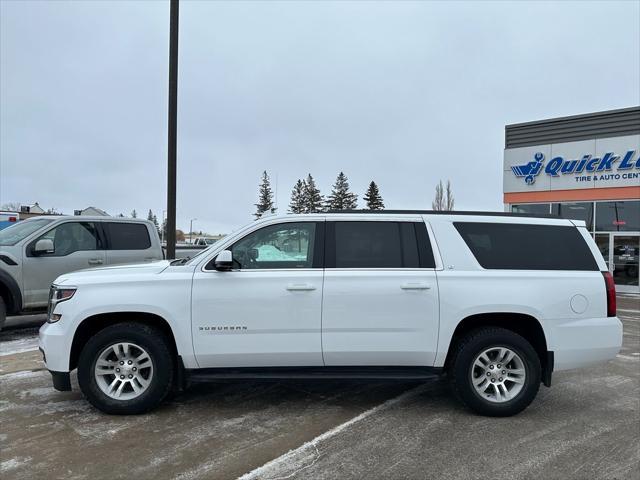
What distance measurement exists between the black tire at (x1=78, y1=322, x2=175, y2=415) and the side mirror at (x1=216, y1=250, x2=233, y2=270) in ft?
2.89

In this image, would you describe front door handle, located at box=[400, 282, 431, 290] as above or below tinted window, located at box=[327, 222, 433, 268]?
below

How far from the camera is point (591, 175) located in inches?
649

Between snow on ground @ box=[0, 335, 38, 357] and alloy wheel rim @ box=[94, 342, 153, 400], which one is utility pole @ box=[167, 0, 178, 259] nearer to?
snow on ground @ box=[0, 335, 38, 357]

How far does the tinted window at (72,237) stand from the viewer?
321 inches

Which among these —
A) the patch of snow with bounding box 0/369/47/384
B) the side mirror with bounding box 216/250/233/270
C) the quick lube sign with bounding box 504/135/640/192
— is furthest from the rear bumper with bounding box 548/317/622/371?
the quick lube sign with bounding box 504/135/640/192

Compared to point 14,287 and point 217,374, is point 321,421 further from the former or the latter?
point 14,287

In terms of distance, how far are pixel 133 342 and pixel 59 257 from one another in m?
4.60

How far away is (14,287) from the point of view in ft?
24.5

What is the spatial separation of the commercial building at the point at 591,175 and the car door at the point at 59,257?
1404 centimetres

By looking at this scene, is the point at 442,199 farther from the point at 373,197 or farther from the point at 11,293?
the point at 11,293

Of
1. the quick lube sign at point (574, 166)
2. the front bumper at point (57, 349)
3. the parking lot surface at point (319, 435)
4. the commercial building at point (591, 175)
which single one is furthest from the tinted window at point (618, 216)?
the front bumper at point (57, 349)

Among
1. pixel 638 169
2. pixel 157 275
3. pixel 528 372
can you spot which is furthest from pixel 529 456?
pixel 638 169

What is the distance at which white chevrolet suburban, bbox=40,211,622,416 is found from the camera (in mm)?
4379

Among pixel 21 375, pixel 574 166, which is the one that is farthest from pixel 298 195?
pixel 21 375
